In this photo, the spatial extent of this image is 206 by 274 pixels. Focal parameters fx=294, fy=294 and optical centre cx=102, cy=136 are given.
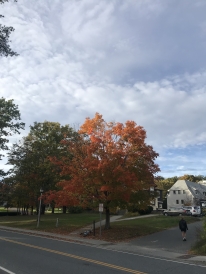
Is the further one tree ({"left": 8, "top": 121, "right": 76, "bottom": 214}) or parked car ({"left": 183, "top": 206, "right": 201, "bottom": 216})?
parked car ({"left": 183, "top": 206, "right": 201, "bottom": 216})

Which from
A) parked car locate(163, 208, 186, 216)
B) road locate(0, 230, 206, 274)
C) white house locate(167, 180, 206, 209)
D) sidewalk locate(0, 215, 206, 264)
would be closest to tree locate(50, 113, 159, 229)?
sidewalk locate(0, 215, 206, 264)

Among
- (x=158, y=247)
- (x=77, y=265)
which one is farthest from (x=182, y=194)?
(x=77, y=265)

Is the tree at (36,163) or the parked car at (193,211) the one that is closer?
the tree at (36,163)

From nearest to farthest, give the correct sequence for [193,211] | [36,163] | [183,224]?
[183,224] < [36,163] < [193,211]

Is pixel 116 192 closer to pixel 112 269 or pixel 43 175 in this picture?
pixel 112 269

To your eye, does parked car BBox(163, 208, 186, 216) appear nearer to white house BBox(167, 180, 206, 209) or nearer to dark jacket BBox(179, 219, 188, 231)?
dark jacket BBox(179, 219, 188, 231)

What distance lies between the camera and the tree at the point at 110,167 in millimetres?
20875

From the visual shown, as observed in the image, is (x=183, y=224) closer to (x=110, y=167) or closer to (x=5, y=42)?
(x=110, y=167)

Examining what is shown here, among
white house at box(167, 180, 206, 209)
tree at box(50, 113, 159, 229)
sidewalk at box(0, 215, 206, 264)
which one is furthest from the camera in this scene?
white house at box(167, 180, 206, 209)

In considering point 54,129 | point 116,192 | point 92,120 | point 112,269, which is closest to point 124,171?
point 116,192

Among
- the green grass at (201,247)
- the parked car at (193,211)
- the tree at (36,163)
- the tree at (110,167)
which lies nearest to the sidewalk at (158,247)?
the green grass at (201,247)

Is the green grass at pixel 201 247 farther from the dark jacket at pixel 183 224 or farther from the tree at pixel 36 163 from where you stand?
the tree at pixel 36 163

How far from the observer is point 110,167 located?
68.9 ft

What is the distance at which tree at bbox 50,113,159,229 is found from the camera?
20.9 meters
